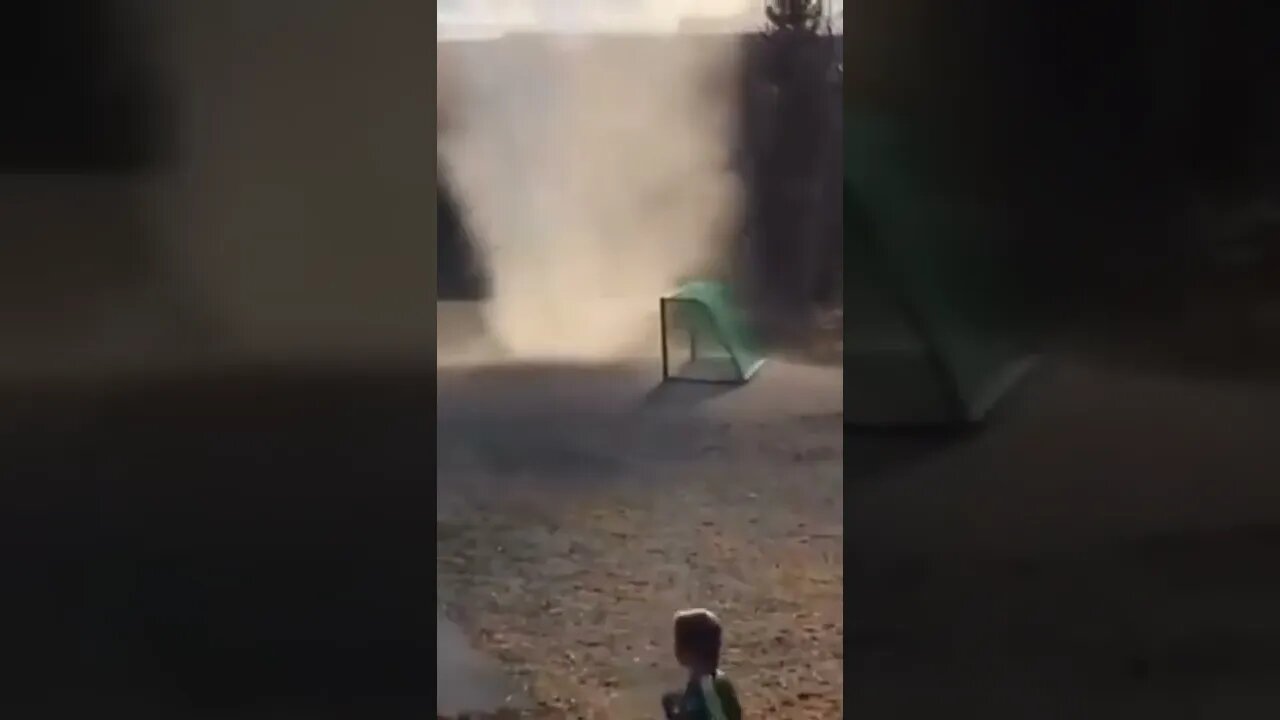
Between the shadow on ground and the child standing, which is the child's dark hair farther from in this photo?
the shadow on ground

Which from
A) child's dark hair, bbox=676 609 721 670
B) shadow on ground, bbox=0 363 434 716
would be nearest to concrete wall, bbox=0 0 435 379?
shadow on ground, bbox=0 363 434 716

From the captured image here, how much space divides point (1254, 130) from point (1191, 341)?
12 centimetres

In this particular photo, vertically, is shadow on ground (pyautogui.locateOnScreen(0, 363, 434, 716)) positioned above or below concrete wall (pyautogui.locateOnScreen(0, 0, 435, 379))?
below

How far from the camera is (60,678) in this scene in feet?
2.17

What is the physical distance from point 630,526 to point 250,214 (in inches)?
10.3

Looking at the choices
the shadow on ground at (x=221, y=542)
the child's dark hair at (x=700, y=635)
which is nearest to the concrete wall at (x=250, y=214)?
the shadow on ground at (x=221, y=542)

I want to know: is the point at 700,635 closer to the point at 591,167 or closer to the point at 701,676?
the point at 701,676

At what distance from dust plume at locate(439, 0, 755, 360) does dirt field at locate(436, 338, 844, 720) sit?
0.13ft

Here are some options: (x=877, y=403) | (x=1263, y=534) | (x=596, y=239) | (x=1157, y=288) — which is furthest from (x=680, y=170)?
(x=1263, y=534)

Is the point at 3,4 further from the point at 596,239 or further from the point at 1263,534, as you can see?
the point at 1263,534

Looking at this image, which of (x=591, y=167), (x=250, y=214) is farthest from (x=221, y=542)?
(x=591, y=167)

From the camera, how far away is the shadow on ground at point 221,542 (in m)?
0.66

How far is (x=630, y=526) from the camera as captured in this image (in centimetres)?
68

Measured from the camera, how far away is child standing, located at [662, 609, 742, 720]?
68cm
